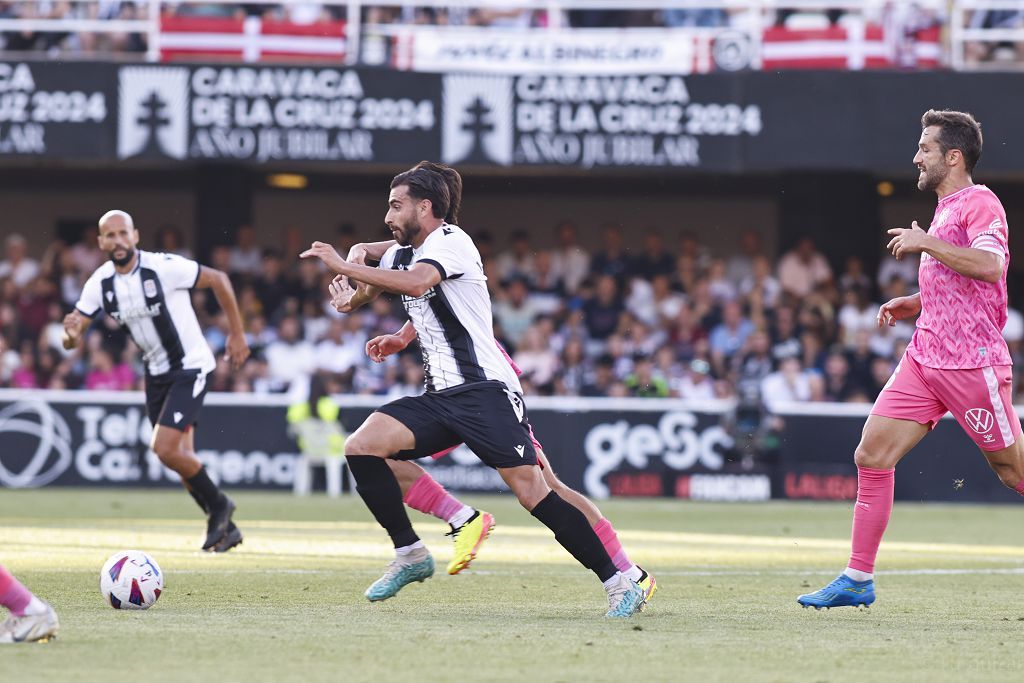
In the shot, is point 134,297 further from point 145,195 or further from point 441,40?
point 145,195

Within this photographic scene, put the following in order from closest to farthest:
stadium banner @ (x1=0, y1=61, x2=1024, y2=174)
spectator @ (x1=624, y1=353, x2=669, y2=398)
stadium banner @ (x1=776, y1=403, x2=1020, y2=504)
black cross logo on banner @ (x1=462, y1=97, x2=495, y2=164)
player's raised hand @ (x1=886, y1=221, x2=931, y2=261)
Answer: player's raised hand @ (x1=886, y1=221, x2=931, y2=261) < stadium banner @ (x1=776, y1=403, x2=1020, y2=504) < spectator @ (x1=624, y1=353, x2=669, y2=398) < stadium banner @ (x1=0, y1=61, x2=1024, y2=174) < black cross logo on banner @ (x1=462, y1=97, x2=495, y2=164)

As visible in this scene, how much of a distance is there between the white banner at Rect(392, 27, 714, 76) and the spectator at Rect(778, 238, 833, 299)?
10.4 feet

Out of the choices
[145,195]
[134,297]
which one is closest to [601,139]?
[145,195]

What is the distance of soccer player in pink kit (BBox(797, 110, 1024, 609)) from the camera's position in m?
7.44

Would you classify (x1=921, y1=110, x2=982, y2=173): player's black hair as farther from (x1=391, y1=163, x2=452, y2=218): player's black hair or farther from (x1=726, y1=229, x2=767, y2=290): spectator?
(x1=726, y1=229, x2=767, y2=290): spectator

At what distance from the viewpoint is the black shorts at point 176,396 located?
10992 millimetres

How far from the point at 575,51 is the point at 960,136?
1331 cm

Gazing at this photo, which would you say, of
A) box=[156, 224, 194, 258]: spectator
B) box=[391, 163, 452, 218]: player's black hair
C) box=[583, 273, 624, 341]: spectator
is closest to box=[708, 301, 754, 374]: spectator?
box=[583, 273, 624, 341]: spectator

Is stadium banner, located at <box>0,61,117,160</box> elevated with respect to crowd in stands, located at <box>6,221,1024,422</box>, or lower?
elevated

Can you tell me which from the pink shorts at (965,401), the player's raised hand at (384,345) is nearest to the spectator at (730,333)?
the player's raised hand at (384,345)

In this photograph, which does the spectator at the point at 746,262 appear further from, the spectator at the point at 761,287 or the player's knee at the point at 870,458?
the player's knee at the point at 870,458

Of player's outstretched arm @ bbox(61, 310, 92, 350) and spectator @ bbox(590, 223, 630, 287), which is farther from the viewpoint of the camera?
spectator @ bbox(590, 223, 630, 287)

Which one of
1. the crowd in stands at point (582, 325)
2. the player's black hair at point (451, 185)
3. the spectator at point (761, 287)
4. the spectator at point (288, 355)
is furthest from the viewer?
the spectator at point (761, 287)

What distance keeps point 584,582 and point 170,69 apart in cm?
1311
